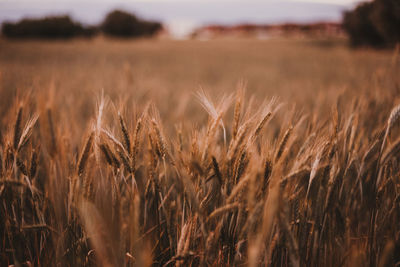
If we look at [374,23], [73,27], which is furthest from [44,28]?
[374,23]

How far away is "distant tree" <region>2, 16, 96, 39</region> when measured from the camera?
532 inches

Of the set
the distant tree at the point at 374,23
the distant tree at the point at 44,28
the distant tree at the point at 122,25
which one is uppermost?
the distant tree at the point at 122,25

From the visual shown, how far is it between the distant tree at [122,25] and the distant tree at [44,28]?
11.5 ft

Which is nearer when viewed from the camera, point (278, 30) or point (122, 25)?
point (122, 25)

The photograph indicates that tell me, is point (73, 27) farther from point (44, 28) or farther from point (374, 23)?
point (374, 23)

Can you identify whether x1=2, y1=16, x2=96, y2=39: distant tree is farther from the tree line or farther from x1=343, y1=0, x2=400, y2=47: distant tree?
x1=343, y1=0, x2=400, y2=47: distant tree

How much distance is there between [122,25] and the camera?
20344mm

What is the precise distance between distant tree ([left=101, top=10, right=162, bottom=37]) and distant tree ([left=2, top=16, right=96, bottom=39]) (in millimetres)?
3514

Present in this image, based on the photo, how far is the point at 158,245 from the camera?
0.79 metres

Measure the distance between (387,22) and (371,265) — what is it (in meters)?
3.97

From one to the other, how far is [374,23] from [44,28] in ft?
59.7

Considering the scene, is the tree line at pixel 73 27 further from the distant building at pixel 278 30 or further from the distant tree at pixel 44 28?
the distant building at pixel 278 30

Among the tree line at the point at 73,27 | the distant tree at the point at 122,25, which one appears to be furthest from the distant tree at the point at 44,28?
the distant tree at the point at 122,25

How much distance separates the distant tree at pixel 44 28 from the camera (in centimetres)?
1352
